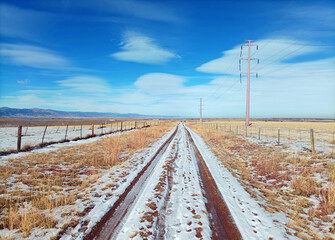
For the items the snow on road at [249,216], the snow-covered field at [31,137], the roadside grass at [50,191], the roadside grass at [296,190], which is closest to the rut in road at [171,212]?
the snow on road at [249,216]

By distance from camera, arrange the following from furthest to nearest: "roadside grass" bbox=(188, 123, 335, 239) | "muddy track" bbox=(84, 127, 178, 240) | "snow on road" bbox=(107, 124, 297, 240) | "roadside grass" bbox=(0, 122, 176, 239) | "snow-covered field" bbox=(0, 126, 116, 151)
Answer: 1. "snow-covered field" bbox=(0, 126, 116, 151)
2. "roadside grass" bbox=(188, 123, 335, 239)
3. "roadside grass" bbox=(0, 122, 176, 239)
4. "snow on road" bbox=(107, 124, 297, 240)
5. "muddy track" bbox=(84, 127, 178, 240)

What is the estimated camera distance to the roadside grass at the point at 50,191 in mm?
3992

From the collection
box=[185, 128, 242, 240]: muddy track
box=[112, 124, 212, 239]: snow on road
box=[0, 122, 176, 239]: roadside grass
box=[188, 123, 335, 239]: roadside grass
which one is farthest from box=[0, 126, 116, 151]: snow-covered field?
box=[188, 123, 335, 239]: roadside grass

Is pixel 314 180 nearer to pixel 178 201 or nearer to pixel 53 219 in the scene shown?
pixel 178 201

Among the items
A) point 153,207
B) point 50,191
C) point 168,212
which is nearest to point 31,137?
point 50,191

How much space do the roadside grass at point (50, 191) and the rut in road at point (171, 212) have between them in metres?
0.97

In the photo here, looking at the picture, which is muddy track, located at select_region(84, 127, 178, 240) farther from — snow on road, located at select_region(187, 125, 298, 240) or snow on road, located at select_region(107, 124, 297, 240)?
snow on road, located at select_region(187, 125, 298, 240)

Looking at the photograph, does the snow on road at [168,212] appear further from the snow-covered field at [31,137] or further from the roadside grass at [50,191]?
the snow-covered field at [31,137]

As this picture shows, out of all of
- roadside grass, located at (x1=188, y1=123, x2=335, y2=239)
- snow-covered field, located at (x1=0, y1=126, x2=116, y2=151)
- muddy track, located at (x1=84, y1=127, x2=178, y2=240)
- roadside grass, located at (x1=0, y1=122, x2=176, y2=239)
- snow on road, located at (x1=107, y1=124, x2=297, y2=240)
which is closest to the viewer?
muddy track, located at (x1=84, y1=127, x2=178, y2=240)

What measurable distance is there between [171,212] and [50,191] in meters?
4.50

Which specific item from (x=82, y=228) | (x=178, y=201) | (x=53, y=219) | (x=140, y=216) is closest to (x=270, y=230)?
(x=178, y=201)

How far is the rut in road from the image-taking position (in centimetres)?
385

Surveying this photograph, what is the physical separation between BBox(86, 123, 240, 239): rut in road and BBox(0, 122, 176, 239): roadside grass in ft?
→ 3.19

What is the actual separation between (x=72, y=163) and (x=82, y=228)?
687 centimetres
